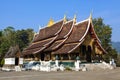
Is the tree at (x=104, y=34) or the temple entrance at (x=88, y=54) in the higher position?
the tree at (x=104, y=34)

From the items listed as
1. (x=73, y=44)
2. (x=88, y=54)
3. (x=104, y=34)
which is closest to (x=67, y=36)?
(x=73, y=44)

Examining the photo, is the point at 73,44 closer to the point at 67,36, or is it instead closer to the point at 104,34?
the point at 67,36

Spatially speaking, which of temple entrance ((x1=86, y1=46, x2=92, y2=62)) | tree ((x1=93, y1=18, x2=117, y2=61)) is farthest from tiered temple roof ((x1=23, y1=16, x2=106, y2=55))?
tree ((x1=93, y1=18, x2=117, y2=61))

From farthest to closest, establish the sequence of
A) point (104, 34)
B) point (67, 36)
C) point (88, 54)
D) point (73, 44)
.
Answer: point (104, 34) → point (67, 36) → point (88, 54) → point (73, 44)

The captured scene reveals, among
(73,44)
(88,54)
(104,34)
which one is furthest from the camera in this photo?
(104,34)

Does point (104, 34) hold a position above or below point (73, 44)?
above

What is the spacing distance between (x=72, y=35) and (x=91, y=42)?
2.93 metres

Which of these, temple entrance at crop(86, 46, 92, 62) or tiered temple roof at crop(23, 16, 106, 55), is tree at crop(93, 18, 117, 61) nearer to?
tiered temple roof at crop(23, 16, 106, 55)

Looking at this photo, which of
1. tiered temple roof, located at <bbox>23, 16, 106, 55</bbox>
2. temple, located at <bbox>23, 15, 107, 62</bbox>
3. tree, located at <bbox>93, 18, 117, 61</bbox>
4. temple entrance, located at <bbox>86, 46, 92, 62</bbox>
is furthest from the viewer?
tree, located at <bbox>93, 18, 117, 61</bbox>

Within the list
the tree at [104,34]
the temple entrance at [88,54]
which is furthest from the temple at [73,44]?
the tree at [104,34]

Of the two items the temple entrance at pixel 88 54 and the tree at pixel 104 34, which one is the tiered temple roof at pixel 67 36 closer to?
the temple entrance at pixel 88 54

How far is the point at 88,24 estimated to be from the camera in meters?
34.1

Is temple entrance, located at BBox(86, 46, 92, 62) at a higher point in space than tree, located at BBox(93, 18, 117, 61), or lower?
lower

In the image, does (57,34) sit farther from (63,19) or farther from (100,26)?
(100,26)
